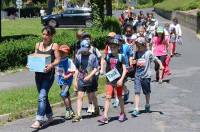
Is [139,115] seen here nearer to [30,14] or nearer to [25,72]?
[25,72]

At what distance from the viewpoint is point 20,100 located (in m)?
13.6

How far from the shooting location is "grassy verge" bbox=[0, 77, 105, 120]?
1228 cm

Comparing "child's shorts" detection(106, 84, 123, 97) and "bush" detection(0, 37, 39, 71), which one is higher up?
"child's shorts" detection(106, 84, 123, 97)

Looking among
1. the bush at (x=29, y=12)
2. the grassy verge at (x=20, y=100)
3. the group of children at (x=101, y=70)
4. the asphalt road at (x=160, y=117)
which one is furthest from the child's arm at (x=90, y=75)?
the bush at (x=29, y=12)

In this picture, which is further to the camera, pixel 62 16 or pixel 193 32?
pixel 62 16

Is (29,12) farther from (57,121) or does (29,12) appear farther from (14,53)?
(57,121)

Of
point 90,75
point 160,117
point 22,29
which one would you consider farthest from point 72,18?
point 90,75

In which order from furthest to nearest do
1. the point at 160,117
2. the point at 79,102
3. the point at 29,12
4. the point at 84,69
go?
the point at 29,12 → the point at 160,117 → the point at 84,69 → the point at 79,102

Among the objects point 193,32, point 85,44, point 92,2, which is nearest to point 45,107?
point 85,44

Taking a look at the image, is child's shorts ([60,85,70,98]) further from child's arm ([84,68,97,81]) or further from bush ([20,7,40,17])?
bush ([20,7,40,17])

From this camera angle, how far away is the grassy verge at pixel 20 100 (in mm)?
12281

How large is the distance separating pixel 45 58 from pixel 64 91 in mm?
1167

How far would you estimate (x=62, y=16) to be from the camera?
51219 mm

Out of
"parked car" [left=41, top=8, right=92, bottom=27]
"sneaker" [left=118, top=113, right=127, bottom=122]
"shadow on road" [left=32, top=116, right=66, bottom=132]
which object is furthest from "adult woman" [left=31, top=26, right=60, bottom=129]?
"parked car" [left=41, top=8, right=92, bottom=27]
